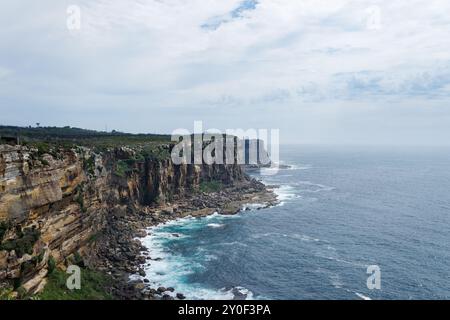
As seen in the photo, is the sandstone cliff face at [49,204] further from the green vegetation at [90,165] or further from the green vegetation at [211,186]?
the green vegetation at [211,186]

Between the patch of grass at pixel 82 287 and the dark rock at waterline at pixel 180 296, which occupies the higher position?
the patch of grass at pixel 82 287

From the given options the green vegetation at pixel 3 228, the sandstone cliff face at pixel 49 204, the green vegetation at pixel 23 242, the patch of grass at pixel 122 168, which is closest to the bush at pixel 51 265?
the sandstone cliff face at pixel 49 204

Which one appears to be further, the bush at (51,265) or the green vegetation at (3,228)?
the bush at (51,265)

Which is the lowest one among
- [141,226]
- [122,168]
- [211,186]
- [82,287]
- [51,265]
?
[82,287]

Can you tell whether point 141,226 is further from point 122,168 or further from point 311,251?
point 311,251

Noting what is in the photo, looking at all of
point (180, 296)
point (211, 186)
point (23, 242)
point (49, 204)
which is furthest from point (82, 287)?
point (211, 186)

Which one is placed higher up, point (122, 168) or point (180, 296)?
point (122, 168)

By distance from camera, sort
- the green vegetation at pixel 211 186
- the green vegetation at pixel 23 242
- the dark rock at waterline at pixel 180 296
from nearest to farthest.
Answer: the green vegetation at pixel 23 242, the dark rock at waterline at pixel 180 296, the green vegetation at pixel 211 186
